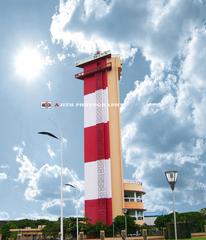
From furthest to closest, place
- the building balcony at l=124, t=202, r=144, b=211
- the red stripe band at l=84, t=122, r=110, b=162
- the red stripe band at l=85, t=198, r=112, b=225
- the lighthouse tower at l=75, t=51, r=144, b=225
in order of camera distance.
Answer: the building balcony at l=124, t=202, r=144, b=211
the red stripe band at l=84, t=122, r=110, b=162
the lighthouse tower at l=75, t=51, r=144, b=225
the red stripe band at l=85, t=198, r=112, b=225

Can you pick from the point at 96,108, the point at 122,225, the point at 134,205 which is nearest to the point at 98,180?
the point at 122,225

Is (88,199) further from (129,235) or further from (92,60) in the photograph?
(92,60)

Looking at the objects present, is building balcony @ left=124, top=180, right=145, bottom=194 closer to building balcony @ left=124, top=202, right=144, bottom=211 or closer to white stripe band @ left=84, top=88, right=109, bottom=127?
building balcony @ left=124, top=202, right=144, bottom=211

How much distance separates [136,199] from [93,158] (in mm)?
14105

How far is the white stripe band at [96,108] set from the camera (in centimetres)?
7344

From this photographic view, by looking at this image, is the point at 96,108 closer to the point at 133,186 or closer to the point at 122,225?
the point at 133,186

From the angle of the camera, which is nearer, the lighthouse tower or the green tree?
the green tree

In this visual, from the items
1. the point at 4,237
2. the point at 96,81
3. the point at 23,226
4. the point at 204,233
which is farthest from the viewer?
the point at 23,226

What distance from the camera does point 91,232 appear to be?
6612cm

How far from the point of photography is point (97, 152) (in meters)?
71.4

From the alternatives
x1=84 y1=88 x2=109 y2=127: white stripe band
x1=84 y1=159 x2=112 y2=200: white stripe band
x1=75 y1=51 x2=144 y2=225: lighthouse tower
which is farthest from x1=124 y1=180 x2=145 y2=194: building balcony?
x1=84 y1=88 x2=109 y2=127: white stripe band

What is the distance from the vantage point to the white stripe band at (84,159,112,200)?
227 ft

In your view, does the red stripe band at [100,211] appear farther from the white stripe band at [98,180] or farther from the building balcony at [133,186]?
the building balcony at [133,186]

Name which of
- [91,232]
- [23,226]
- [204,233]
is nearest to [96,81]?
[91,232]
